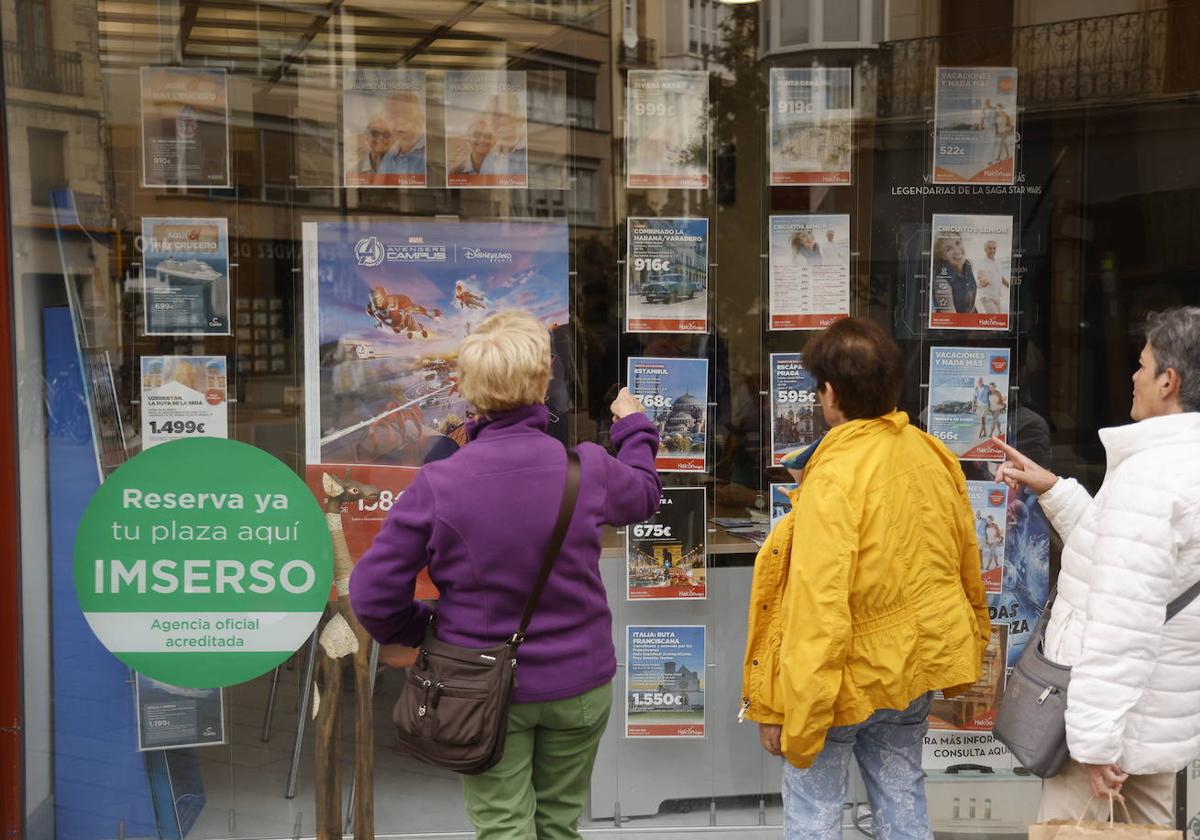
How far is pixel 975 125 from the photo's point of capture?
425cm

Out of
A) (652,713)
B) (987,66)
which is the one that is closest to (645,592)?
(652,713)

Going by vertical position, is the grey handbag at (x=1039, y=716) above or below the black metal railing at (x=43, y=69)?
below

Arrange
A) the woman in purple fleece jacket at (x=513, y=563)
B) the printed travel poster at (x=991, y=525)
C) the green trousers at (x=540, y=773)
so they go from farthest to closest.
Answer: the printed travel poster at (x=991, y=525) < the green trousers at (x=540, y=773) < the woman in purple fleece jacket at (x=513, y=563)

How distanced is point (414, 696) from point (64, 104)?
2583 millimetres

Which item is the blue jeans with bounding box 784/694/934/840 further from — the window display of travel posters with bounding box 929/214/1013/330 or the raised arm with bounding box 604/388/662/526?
the window display of travel posters with bounding box 929/214/1013/330

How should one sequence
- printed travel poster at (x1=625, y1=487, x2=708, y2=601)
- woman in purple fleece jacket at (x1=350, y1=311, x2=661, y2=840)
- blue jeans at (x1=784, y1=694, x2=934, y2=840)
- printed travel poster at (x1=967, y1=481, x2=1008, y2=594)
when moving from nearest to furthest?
woman in purple fleece jacket at (x1=350, y1=311, x2=661, y2=840), blue jeans at (x1=784, y1=694, x2=934, y2=840), printed travel poster at (x1=625, y1=487, x2=708, y2=601), printed travel poster at (x1=967, y1=481, x2=1008, y2=594)

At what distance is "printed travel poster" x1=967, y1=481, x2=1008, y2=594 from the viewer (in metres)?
4.29

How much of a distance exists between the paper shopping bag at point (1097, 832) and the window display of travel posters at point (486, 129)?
8.74 feet

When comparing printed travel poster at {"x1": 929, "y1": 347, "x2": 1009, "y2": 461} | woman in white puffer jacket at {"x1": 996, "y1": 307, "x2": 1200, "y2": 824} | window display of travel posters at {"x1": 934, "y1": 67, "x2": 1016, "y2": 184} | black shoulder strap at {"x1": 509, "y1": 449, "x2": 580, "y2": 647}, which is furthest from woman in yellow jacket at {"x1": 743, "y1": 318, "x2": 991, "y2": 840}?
window display of travel posters at {"x1": 934, "y1": 67, "x2": 1016, "y2": 184}

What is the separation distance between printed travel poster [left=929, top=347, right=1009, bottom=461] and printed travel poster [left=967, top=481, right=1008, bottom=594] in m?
0.12

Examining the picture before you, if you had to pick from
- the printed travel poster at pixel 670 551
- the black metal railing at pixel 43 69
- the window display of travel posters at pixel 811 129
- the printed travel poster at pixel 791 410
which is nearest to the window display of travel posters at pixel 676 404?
the printed travel poster at pixel 670 551

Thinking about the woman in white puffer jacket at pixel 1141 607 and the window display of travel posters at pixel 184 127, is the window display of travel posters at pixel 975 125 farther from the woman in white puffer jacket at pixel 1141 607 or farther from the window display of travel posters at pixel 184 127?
the window display of travel posters at pixel 184 127

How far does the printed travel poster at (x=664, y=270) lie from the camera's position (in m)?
4.17

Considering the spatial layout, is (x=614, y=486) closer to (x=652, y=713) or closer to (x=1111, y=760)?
(x=1111, y=760)
